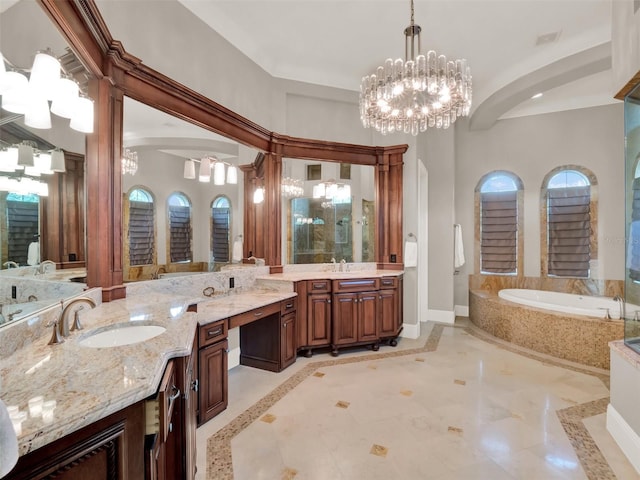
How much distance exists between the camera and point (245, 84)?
11.6 ft

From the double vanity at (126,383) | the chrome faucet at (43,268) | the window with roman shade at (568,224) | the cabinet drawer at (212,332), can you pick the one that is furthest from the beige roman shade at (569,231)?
the chrome faucet at (43,268)

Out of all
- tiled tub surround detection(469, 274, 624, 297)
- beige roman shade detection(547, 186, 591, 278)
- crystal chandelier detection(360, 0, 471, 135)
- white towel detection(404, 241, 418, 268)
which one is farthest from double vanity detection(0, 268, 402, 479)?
beige roman shade detection(547, 186, 591, 278)

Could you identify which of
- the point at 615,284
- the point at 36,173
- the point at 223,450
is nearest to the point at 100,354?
the point at 36,173

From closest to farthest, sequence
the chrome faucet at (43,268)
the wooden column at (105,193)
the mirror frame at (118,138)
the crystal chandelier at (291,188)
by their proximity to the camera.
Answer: the chrome faucet at (43,268) < the mirror frame at (118,138) < the wooden column at (105,193) < the crystal chandelier at (291,188)

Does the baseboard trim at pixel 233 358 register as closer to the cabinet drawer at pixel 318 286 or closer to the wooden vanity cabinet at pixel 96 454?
the cabinet drawer at pixel 318 286

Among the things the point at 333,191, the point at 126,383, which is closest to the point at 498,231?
the point at 333,191

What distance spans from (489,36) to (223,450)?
14.8 feet

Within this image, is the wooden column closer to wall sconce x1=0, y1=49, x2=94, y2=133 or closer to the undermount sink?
wall sconce x1=0, y1=49, x2=94, y2=133

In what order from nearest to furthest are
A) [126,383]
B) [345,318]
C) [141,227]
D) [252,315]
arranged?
[126,383], [141,227], [252,315], [345,318]

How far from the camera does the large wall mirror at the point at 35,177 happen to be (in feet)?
4.07

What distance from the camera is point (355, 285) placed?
12.2ft

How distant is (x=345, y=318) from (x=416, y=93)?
250cm

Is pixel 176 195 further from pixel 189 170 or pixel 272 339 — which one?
pixel 272 339

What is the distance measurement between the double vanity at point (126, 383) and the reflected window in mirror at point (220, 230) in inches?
16.0
